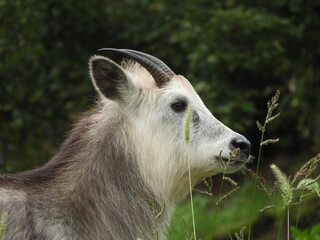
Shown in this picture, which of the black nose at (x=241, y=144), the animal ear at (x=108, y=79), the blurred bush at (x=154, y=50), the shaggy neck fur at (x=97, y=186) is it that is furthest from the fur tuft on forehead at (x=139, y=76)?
the blurred bush at (x=154, y=50)

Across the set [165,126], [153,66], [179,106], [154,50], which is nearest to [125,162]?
[165,126]

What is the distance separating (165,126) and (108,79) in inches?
21.5

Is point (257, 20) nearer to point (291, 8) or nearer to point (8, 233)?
point (291, 8)

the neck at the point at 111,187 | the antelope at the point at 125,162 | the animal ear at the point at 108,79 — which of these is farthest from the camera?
the animal ear at the point at 108,79

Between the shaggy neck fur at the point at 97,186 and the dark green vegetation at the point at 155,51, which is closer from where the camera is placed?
the shaggy neck fur at the point at 97,186

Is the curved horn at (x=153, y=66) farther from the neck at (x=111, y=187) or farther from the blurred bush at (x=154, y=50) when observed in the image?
the blurred bush at (x=154, y=50)

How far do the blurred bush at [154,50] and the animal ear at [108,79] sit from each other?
3.16 m

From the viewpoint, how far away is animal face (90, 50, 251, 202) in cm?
555

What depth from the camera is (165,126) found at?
571 cm

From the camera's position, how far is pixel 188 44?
30.9 feet

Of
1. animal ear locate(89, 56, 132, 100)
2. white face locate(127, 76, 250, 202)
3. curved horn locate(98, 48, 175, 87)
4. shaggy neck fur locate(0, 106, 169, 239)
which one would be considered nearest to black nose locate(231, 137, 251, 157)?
white face locate(127, 76, 250, 202)

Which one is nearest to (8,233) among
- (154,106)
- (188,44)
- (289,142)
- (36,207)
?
(36,207)

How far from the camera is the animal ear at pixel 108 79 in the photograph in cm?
570

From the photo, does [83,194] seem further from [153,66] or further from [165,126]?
[153,66]
